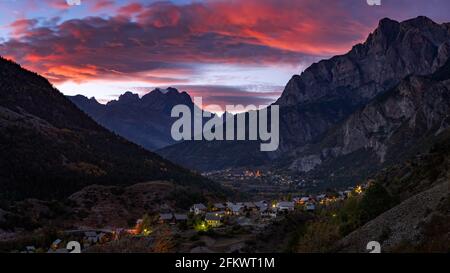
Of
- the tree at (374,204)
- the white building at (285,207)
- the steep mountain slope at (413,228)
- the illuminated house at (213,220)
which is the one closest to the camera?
the steep mountain slope at (413,228)

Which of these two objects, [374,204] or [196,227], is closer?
[374,204]

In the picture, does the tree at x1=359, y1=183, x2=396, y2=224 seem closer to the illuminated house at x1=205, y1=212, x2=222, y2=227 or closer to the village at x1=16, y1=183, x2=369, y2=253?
the village at x1=16, y1=183, x2=369, y2=253

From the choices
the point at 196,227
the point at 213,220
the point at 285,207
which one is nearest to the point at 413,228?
the point at 196,227

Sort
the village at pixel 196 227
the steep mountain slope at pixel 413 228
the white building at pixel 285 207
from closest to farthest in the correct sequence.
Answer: the steep mountain slope at pixel 413 228, the village at pixel 196 227, the white building at pixel 285 207

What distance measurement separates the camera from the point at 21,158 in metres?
175

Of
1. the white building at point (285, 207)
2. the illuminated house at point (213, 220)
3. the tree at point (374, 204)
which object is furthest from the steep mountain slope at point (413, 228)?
Answer: the white building at point (285, 207)

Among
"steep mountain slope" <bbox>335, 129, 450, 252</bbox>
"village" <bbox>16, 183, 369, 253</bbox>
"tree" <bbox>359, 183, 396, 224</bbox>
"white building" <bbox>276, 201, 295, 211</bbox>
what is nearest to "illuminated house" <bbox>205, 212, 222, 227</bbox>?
"village" <bbox>16, 183, 369, 253</bbox>

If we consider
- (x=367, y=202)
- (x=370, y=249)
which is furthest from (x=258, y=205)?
(x=370, y=249)

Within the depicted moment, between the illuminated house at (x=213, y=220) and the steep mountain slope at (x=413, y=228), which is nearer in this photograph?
the steep mountain slope at (x=413, y=228)

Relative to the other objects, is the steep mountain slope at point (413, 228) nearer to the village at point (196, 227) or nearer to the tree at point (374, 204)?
the tree at point (374, 204)

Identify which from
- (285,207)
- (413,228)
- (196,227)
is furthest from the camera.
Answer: (285,207)

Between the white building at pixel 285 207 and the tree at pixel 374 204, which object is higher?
the tree at pixel 374 204

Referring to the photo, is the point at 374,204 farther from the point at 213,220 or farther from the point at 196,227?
the point at 213,220
